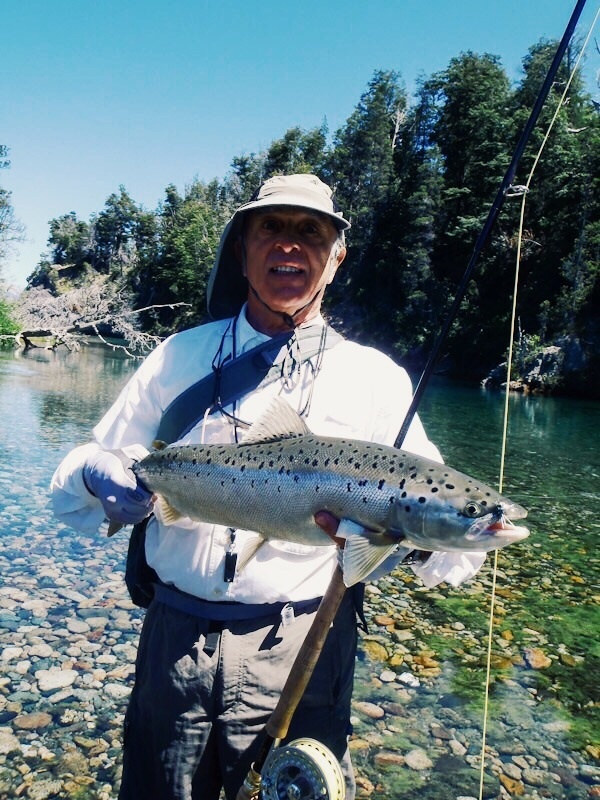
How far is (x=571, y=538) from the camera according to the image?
998 centimetres

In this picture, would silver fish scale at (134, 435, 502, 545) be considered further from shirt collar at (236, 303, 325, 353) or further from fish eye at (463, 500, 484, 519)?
shirt collar at (236, 303, 325, 353)

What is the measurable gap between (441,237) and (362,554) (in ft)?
210

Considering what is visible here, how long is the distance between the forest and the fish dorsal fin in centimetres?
3391

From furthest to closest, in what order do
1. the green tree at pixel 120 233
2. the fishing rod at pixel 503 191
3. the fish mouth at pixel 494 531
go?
the green tree at pixel 120 233 → the fishing rod at pixel 503 191 → the fish mouth at pixel 494 531

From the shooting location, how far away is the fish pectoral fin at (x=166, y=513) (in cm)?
251

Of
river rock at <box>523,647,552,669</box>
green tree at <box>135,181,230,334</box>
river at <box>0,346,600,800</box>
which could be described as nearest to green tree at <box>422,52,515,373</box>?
green tree at <box>135,181,230,334</box>

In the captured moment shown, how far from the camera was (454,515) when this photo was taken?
218 cm

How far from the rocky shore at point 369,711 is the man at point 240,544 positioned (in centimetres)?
190

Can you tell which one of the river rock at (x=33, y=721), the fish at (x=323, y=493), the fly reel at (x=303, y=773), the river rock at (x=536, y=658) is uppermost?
the fish at (x=323, y=493)

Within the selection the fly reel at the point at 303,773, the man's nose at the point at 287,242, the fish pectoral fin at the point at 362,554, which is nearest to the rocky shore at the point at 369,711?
the fly reel at the point at 303,773

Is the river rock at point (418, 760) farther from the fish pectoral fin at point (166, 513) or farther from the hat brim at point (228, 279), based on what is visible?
the hat brim at point (228, 279)

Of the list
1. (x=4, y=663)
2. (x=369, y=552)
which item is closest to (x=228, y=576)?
(x=369, y=552)

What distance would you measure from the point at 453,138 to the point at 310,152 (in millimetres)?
18863

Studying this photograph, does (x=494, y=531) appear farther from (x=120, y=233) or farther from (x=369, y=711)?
(x=120, y=233)
